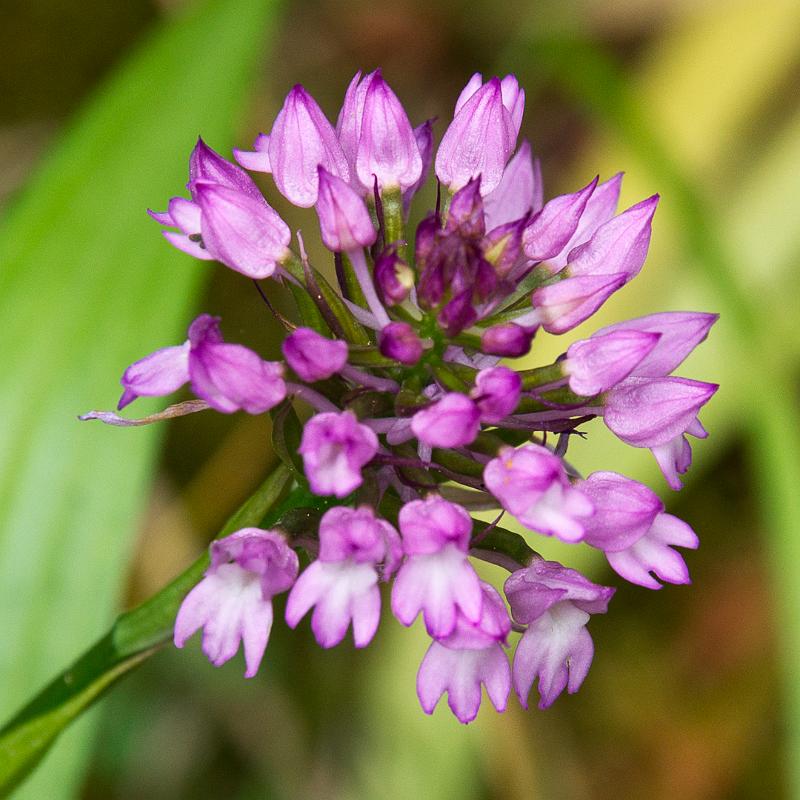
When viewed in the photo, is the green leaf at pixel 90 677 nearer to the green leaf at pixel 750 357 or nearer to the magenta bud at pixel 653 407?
the magenta bud at pixel 653 407

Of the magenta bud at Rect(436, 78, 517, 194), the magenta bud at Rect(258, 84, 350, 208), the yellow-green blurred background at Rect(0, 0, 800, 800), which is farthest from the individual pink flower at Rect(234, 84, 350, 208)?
the yellow-green blurred background at Rect(0, 0, 800, 800)

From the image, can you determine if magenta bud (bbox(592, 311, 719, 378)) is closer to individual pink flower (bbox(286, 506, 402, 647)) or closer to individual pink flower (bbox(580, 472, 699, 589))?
individual pink flower (bbox(580, 472, 699, 589))

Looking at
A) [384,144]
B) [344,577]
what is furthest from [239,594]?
[384,144]

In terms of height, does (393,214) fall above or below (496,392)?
above

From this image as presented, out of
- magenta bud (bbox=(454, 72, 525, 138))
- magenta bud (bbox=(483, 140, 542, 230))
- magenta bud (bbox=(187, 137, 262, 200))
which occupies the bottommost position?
magenta bud (bbox=(483, 140, 542, 230))

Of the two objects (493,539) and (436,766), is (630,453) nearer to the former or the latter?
(436,766)

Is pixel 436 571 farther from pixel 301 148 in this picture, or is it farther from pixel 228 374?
pixel 301 148
